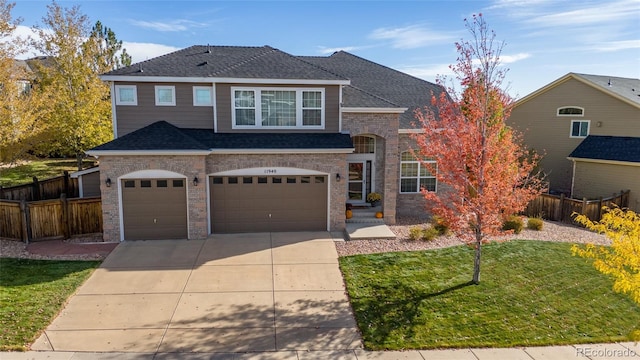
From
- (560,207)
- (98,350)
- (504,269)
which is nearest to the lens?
(98,350)

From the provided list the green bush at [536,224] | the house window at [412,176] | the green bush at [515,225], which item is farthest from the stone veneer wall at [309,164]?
the green bush at [536,224]

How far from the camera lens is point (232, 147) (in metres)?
15.6

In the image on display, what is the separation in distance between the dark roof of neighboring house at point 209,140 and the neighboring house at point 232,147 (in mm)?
39

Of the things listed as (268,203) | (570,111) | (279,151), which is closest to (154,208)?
(268,203)

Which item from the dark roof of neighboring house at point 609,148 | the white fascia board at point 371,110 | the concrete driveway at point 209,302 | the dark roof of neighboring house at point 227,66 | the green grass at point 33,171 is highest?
the dark roof of neighboring house at point 227,66

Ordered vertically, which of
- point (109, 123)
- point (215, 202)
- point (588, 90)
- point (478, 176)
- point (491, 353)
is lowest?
point (491, 353)

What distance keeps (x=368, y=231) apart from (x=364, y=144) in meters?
4.64

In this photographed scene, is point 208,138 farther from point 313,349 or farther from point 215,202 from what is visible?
point 313,349

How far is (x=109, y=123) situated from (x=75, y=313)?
1759cm

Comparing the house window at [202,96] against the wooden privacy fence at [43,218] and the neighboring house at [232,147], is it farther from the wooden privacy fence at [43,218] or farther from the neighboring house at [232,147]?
the wooden privacy fence at [43,218]

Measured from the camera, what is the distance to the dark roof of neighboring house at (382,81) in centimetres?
2134

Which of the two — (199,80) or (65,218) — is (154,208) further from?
(199,80)

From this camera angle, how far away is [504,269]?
12555mm

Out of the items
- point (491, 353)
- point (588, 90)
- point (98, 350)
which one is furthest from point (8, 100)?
point (588, 90)
